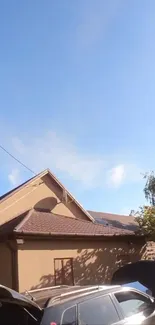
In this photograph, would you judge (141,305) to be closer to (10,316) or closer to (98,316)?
(98,316)

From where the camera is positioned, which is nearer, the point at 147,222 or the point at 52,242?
the point at 52,242

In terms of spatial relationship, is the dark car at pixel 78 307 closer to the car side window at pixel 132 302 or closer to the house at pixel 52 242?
the car side window at pixel 132 302

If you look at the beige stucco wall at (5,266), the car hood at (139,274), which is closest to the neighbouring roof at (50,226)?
the beige stucco wall at (5,266)

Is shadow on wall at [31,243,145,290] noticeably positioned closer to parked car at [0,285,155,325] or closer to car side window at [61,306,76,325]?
parked car at [0,285,155,325]

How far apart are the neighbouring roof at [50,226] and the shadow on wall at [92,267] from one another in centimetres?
76

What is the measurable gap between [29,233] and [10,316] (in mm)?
8658

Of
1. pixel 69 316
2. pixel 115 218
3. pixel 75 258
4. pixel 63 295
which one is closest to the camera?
pixel 69 316

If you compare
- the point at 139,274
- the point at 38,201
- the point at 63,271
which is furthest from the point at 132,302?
the point at 38,201

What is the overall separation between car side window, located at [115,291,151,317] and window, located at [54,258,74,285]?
7.91 metres

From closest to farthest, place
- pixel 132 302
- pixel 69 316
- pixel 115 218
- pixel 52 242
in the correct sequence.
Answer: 1. pixel 69 316
2. pixel 132 302
3. pixel 52 242
4. pixel 115 218

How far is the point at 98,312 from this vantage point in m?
4.76

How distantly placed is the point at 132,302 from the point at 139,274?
133 inches

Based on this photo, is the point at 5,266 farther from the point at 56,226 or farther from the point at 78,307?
the point at 78,307

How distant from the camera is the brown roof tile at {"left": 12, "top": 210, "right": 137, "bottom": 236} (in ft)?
43.9
